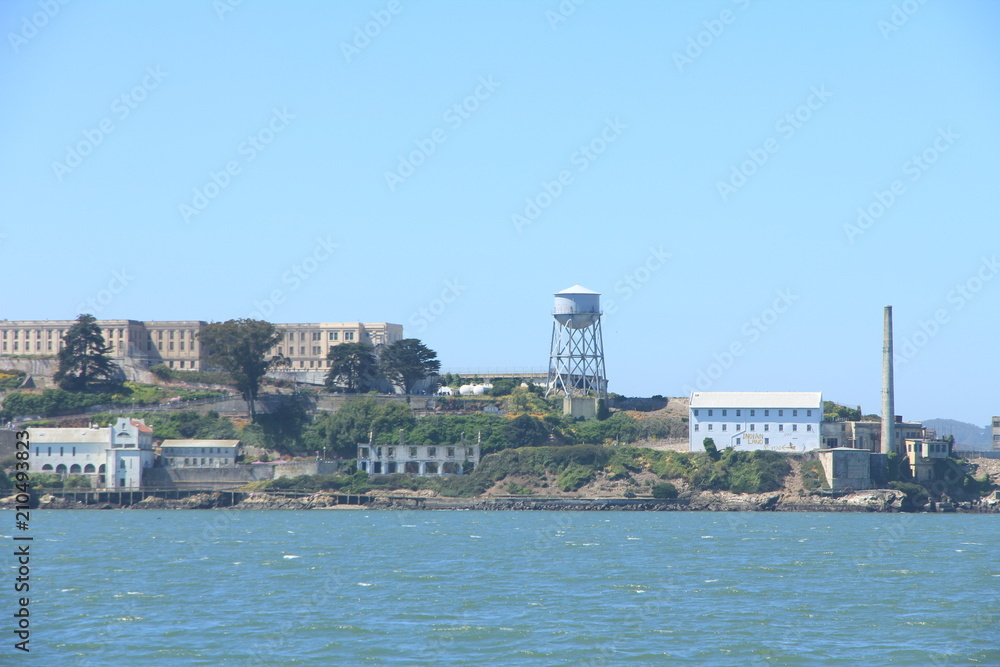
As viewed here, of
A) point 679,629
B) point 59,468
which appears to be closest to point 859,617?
point 679,629

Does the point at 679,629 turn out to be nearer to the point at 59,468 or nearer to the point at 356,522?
the point at 356,522

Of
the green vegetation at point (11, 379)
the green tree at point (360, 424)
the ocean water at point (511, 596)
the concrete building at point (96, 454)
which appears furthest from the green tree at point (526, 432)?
the green vegetation at point (11, 379)

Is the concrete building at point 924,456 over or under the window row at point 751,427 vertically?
under

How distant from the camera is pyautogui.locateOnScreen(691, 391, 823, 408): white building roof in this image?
306ft

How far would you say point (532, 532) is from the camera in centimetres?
6981

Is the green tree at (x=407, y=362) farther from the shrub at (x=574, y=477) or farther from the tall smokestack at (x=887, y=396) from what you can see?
the tall smokestack at (x=887, y=396)

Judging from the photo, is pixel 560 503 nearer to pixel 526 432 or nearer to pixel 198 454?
pixel 526 432

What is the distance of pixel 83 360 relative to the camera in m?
112

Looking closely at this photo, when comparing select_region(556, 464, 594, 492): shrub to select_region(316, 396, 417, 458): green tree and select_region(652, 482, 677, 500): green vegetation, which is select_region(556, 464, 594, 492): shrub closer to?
select_region(652, 482, 677, 500): green vegetation

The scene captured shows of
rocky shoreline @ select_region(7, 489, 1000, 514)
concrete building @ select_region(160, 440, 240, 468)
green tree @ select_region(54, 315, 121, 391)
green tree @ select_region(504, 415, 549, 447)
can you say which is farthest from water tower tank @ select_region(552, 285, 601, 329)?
green tree @ select_region(54, 315, 121, 391)

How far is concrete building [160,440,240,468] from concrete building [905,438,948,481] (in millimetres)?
51102

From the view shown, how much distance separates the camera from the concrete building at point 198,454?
320 ft

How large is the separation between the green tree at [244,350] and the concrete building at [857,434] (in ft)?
152

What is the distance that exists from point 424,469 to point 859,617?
5954 cm
